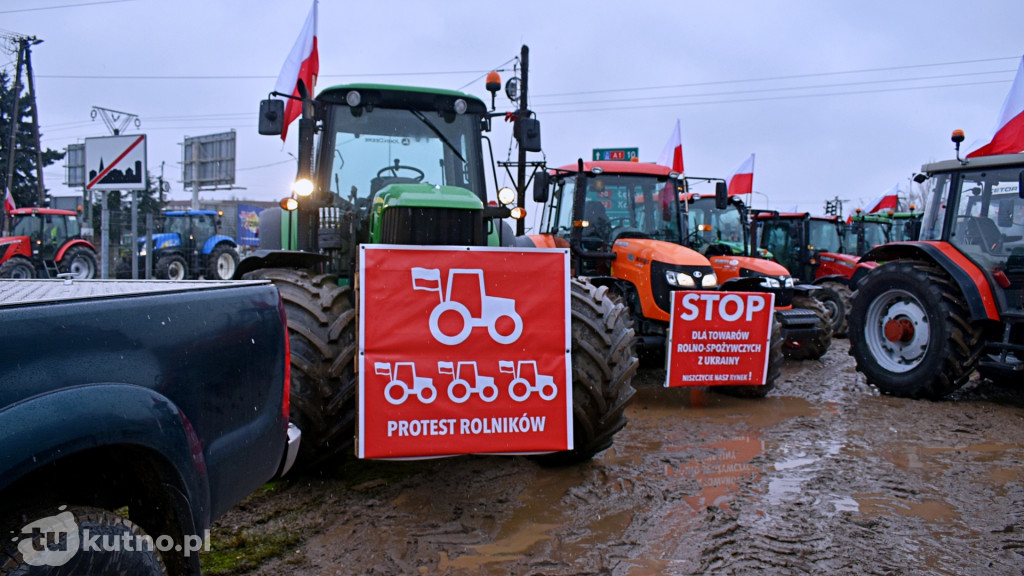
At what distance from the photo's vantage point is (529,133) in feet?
18.6

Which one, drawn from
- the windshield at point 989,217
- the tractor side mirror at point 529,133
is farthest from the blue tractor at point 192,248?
the windshield at point 989,217

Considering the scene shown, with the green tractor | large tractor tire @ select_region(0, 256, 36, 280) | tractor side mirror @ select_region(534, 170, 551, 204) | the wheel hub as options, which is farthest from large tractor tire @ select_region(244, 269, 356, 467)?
large tractor tire @ select_region(0, 256, 36, 280)

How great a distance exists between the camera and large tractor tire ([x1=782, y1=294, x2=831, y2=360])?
9773mm

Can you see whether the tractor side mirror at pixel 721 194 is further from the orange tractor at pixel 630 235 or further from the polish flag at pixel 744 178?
the polish flag at pixel 744 178

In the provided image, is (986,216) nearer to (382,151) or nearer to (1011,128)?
(1011,128)

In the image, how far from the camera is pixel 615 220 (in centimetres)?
891

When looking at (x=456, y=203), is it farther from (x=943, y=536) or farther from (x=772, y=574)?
(x=943, y=536)

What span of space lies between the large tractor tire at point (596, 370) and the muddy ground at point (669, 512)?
336 mm

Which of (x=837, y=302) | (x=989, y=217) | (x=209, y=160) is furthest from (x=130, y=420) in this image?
(x=209, y=160)

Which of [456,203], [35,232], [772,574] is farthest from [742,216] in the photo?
[35,232]

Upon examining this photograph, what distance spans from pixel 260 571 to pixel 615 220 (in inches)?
261

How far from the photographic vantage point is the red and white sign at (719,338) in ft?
22.2

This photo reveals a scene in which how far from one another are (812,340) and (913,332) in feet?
5.96

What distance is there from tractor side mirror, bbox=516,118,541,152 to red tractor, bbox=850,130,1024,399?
4486 mm
